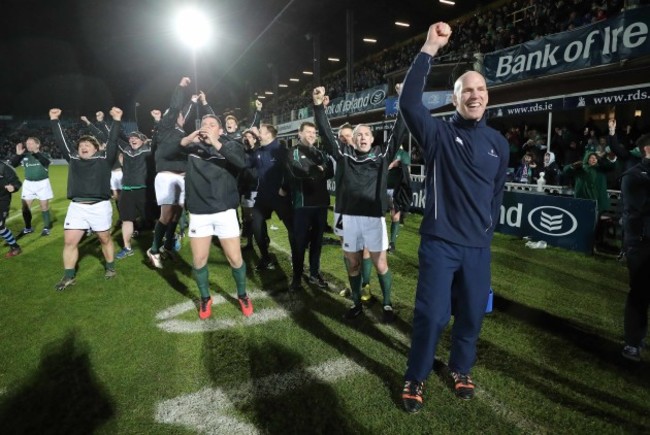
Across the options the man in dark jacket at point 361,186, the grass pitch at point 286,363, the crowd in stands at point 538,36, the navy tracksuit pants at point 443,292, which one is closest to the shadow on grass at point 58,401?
the grass pitch at point 286,363

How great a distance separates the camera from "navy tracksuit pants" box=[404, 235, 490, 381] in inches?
104

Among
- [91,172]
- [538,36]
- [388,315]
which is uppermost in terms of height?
[538,36]

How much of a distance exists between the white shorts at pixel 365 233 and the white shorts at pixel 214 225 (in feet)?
4.15

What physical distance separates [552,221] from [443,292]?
649 cm

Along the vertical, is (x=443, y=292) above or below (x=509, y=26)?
below

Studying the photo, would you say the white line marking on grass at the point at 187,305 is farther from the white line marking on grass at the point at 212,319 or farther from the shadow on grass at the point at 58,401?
the shadow on grass at the point at 58,401

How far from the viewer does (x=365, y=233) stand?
4156 mm

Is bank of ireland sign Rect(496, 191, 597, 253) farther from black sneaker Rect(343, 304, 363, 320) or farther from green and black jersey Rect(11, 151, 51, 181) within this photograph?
green and black jersey Rect(11, 151, 51, 181)

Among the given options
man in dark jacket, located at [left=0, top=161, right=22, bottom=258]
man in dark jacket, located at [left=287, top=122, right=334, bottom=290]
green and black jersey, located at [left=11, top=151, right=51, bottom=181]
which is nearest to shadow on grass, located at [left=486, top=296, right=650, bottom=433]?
man in dark jacket, located at [left=287, top=122, right=334, bottom=290]

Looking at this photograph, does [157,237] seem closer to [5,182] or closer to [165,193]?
[165,193]

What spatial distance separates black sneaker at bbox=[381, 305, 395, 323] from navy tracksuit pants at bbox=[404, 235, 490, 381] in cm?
150

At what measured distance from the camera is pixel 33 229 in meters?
10.0

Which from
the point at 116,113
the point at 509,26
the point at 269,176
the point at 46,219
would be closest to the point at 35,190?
the point at 46,219

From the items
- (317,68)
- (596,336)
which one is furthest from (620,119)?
(317,68)
